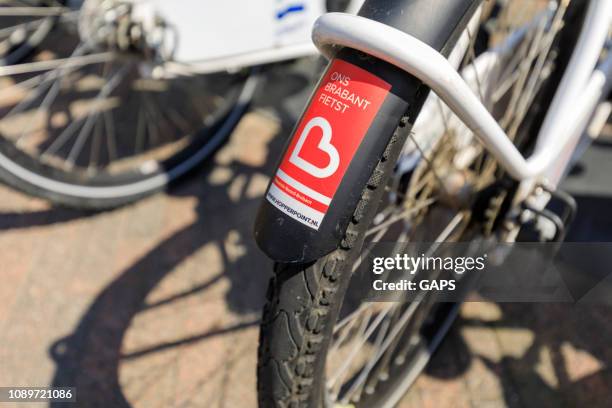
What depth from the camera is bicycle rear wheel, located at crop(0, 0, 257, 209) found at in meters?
2.20

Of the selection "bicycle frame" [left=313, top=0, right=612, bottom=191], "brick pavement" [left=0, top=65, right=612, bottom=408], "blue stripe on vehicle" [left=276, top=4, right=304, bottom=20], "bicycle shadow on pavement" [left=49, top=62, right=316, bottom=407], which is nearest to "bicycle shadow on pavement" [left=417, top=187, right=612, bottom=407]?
"brick pavement" [left=0, top=65, right=612, bottom=408]

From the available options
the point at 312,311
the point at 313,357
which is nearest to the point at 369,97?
the point at 312,311

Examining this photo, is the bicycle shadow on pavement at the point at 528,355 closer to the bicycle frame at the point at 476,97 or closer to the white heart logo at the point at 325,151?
the bicycle frame at the point at 476,97

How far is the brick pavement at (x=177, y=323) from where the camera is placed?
6.32 ft

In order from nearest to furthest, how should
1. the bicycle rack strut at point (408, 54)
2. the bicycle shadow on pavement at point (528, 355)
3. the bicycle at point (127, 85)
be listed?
the bicycle rack strut at point (408, 54), the bicycle shadow on pavement at point (528, 355), the bicycle at point (127, 85)

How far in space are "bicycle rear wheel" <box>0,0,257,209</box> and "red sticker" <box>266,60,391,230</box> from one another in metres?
1.28

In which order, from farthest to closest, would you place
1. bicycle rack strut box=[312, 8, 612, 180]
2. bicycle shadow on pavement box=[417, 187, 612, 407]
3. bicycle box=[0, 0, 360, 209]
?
1. bicycle box=[0, 0, 360, 209]
2. bicycle shadow on pavement box=[417, 187, 612, 407]
3. bicycle rack strut box=[312, 8, 612, 180]

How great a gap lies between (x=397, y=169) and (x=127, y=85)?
68.6 inches

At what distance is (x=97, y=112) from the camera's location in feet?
9.13

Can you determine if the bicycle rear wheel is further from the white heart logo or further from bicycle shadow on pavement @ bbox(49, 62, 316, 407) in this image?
the white heart logo

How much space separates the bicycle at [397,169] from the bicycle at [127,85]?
25.1 inches

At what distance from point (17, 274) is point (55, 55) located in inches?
45.7

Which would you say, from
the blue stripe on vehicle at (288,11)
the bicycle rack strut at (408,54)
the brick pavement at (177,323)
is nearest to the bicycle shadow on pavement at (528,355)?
the brick pavement at (177,323)

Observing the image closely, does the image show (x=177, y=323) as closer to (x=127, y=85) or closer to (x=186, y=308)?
(x=186, y=308)
